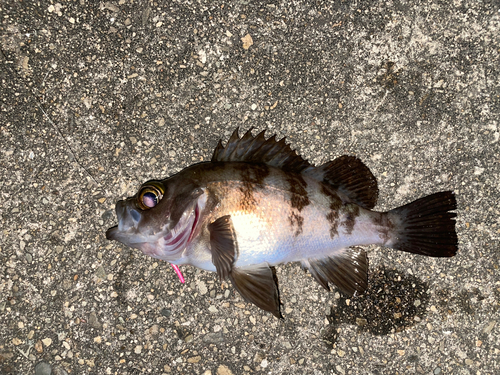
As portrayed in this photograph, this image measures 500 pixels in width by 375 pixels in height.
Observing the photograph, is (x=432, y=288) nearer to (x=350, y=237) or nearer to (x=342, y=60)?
(x=350, y=237)

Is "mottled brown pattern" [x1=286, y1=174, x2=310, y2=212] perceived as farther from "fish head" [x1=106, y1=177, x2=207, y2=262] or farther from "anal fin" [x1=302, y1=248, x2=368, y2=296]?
"fish head" [x1=106, y1=177, x2=207, y2=262]

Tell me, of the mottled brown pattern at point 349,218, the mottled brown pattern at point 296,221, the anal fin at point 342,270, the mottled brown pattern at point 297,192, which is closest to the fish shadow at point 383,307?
the anal fin at point 342,270

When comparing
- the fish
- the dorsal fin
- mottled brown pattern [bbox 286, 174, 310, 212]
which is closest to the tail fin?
the fish

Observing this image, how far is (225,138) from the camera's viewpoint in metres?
2.81

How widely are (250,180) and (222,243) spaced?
0.46 meters

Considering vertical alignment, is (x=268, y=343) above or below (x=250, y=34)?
below

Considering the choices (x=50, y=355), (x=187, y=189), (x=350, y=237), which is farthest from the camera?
(x=50, y=355)

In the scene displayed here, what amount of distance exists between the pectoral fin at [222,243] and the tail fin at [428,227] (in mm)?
1190

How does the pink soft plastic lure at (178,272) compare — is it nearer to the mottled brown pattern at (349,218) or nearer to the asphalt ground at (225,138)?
the asphalt ground at (225,138)

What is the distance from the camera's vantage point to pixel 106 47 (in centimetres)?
281

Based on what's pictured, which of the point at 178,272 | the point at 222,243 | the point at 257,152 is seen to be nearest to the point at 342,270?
the point at 222,243

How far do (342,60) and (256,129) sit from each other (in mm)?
898

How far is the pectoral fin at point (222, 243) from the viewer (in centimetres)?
222

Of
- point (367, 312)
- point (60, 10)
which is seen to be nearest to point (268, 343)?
point (367, 312)
